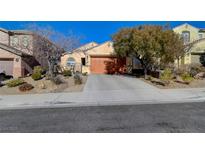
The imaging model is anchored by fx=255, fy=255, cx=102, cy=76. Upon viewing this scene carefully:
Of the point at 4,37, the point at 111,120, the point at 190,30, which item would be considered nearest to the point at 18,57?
the point at 4,37

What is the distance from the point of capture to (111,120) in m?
8.54

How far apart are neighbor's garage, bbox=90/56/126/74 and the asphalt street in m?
21.5

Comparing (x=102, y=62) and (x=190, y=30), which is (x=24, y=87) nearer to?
(x=102, y=62)

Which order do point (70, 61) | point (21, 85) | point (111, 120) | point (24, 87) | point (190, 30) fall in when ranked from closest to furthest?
point (111, 120) < point (24, 87) < point (21, 85) < point (70, 61) < point (190, 30)

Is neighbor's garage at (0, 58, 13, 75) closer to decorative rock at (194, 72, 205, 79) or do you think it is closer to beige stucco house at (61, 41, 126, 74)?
beige stucco house at (61, 41, 126, 74)

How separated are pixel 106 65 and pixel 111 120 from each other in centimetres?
2426

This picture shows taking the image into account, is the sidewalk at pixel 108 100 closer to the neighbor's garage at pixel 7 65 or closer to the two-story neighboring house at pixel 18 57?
the two-story neighboring house at pixel 18 57

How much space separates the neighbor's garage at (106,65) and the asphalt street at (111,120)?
70.5ft

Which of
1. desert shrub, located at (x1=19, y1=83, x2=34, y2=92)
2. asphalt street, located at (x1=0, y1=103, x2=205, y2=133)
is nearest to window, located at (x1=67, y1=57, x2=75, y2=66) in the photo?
desert shrub, located at (x1=19, y1=83, x2=34, y2=92)

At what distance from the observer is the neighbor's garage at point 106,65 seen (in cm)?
3247

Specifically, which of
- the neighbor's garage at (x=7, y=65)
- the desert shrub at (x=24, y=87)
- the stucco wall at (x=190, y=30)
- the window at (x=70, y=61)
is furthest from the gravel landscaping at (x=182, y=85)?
the stucco wall at (x=190, y=30)

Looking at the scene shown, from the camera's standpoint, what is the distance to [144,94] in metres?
14.7

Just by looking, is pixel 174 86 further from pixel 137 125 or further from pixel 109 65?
pixel 109 65
